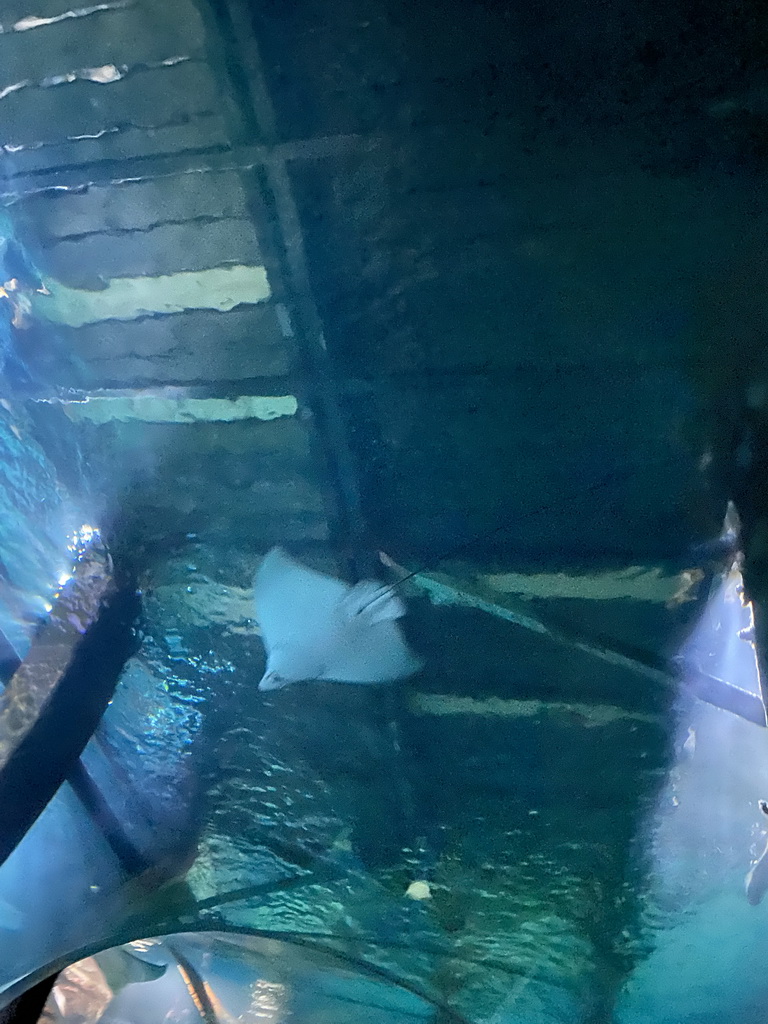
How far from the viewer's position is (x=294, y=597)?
113 centimetres

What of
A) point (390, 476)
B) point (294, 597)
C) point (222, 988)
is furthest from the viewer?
point (222, 988)

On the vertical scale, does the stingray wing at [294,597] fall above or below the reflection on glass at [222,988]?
above

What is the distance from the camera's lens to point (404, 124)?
801 millimetres

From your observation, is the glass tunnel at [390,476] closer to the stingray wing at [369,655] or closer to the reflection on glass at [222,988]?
the stingray wing at [369,655]

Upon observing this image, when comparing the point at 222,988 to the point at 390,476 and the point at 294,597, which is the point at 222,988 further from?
the point at 390,476

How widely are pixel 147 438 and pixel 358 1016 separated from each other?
1.99 meters

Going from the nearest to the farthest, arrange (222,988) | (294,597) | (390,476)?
1. (390,476)
2. (294,597)
3. (222,988)

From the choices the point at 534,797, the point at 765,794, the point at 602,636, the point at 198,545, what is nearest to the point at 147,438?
the point at 198,545

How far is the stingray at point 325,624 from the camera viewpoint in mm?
1109

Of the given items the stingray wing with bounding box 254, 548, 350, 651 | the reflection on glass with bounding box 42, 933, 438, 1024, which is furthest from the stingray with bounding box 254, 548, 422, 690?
the reflection on glass with bounding box 42, 933, 438, 1024

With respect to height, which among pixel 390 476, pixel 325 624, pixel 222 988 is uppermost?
pixel 390 476

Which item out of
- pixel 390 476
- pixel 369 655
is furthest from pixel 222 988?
pixel 390 476

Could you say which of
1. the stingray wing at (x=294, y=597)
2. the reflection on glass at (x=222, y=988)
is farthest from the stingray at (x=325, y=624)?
the reflection on glass at (x=222, y=988)

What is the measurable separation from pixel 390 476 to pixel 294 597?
30cm
